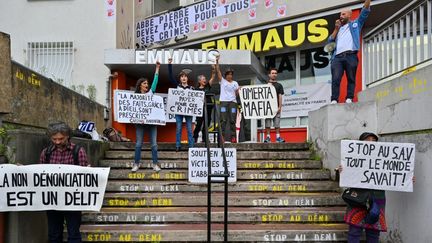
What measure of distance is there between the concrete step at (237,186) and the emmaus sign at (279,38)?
632cm

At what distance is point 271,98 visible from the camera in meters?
9.15

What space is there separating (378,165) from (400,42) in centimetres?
228

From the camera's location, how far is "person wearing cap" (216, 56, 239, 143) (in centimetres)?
942

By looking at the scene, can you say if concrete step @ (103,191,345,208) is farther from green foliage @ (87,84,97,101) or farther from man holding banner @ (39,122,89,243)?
green foliage @ (87,84,97,101)

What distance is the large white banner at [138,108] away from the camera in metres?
7.83

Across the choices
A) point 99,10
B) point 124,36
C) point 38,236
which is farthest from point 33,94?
point 124,36

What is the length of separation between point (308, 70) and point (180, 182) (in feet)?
23.8

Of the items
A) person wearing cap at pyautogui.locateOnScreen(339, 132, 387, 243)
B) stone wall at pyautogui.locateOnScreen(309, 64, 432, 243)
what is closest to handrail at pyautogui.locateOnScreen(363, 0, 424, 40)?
stone wall at pyautogui.locateOnScreen(309, 64, 432, 243)

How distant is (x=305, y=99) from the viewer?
13.2 m

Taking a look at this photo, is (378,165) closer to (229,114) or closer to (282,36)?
(229,114)

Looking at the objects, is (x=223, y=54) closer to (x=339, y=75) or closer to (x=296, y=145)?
(x=296, y=145)

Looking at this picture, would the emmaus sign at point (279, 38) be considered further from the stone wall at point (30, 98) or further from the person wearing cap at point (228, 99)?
the stone wall at point (30, 98)

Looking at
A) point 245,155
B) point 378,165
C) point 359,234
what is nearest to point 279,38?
point 245,155

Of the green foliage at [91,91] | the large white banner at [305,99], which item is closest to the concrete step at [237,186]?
the large white banner at [305,99]
